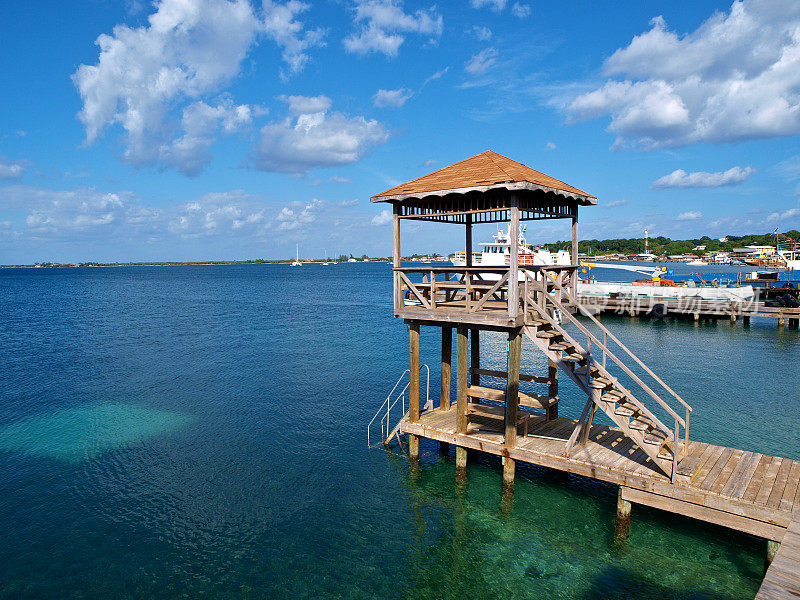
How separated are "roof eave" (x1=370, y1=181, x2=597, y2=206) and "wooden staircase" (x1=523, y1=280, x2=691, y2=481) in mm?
2174

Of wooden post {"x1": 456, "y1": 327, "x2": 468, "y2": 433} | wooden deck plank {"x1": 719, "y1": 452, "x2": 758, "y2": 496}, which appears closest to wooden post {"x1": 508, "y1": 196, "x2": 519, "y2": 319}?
wooden post {"x1": 456, "y1": 327, "x2": 468, "y2": 433}

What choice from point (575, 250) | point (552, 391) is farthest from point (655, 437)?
point (575, 250)

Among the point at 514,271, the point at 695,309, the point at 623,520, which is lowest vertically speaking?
the point at 623,520

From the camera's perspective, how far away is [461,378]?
13.2 meters

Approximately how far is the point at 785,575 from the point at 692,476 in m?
3.44

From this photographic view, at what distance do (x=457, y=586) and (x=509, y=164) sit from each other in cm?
994

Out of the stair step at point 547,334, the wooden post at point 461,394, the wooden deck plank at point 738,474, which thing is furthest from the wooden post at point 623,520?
the wooden post at point 461,394

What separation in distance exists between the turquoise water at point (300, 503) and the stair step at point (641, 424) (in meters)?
2.25

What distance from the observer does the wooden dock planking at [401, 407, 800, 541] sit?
9.14 meters

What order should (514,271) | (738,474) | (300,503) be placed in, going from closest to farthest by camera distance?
(738,474) → (514,271) → (300,503)

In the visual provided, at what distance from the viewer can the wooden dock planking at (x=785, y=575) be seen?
638 cm

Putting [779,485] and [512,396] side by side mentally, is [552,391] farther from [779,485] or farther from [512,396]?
[779,485]

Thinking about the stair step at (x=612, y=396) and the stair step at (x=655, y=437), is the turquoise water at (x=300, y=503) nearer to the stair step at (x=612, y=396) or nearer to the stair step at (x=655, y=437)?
the stair step at (x=655, y=437)

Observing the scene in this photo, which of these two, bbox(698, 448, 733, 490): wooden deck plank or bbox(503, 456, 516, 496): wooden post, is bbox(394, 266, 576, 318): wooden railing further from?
bbox(698, 448, 733, 490): wooden deck plank
